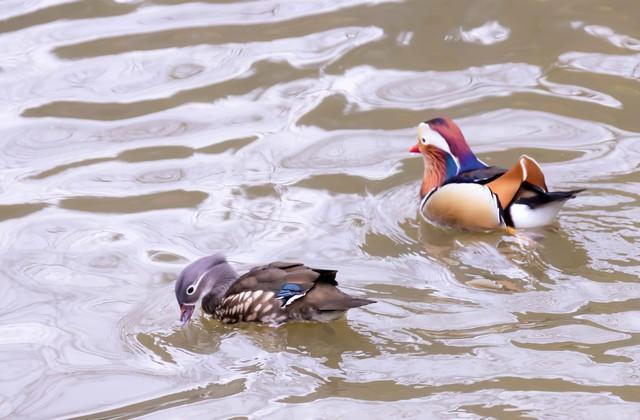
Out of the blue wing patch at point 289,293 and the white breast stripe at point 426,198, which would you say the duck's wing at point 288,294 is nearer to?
the blue wing patch at point 289,293

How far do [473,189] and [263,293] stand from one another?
68.1 inches

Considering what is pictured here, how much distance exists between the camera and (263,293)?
256 inches

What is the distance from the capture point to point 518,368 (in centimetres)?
570

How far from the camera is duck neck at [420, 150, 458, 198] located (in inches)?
313

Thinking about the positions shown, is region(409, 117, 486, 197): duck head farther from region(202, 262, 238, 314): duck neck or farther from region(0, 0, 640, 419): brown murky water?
region(202, 262, 238, 314): duck neck

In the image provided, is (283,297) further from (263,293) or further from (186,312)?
(186,312)

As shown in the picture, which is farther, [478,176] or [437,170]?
[437,170]

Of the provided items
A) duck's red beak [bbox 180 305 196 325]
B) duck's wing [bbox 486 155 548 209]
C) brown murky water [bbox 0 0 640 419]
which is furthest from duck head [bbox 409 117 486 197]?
duck's red beak [bbox 180 305 196 325]

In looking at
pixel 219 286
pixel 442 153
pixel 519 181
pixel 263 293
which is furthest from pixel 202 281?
pixel 442 153

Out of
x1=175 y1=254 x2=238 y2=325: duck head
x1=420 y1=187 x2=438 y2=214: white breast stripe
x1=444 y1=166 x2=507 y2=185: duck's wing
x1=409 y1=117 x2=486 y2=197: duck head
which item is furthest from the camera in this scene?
x1=409 y1=117 x2=486 y2=197: duck head

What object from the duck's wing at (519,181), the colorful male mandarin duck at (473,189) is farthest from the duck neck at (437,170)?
the duck's wing at (519,181)

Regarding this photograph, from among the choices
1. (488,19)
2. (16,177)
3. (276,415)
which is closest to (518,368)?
(276,415)

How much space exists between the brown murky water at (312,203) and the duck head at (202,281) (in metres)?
0.15

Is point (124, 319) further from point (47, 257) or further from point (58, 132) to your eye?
point (58, 132)
